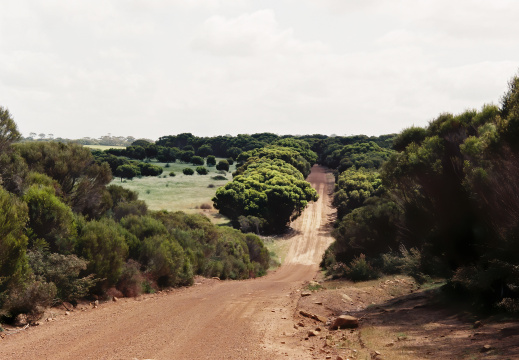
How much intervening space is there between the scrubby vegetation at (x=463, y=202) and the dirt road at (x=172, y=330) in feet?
19.5

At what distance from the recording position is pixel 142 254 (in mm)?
21094

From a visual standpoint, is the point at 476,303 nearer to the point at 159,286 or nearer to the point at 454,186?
the point at 454,186

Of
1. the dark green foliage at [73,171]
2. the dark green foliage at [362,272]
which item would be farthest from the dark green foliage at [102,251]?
the dark green foliage at [362,272]

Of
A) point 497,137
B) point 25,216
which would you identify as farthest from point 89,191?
point 497,137

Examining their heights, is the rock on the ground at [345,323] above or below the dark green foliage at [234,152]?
below

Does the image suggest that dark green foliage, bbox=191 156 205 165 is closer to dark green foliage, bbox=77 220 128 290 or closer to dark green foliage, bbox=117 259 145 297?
dark green foliage, bbox=117 259 145 297

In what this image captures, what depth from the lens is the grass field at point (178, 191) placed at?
62.0 metres

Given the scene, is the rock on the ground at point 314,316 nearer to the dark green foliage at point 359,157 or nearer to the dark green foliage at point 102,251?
the dark green foliage at point 102,251

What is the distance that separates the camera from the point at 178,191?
72.6 meters

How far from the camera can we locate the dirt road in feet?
32.0

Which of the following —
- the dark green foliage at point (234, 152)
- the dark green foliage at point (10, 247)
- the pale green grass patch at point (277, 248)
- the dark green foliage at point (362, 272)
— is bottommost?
the pale green grass patch at point (277, 248)

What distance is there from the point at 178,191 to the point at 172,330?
2429 inches

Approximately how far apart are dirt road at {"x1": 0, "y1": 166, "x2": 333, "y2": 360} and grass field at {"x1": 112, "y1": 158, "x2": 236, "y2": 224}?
42.0 m

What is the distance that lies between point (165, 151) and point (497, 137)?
104 meters
